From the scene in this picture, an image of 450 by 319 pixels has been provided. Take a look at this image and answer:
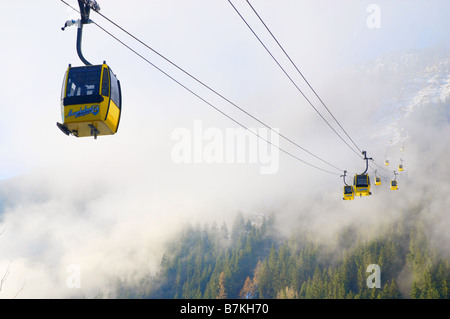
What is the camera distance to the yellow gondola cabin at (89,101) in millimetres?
15352

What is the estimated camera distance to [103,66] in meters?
15.9

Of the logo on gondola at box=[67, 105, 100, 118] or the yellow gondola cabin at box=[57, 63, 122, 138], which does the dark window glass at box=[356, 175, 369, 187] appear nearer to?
the yellow gondola cabin at box=[57, 63, 122, 138]

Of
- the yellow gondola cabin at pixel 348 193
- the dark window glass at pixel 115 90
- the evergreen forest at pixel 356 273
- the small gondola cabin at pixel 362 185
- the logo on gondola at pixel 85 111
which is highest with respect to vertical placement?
the dark window glass at pixel 115 90

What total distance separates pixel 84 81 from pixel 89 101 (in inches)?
37.5

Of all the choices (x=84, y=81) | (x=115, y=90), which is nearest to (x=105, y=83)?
(x=115, y=90)

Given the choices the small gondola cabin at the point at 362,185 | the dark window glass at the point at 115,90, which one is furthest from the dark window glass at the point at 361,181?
the dark window glass at the point at 115,90

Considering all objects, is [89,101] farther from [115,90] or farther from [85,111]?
[115,90]

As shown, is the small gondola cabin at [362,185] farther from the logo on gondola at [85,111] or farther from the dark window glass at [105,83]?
the logo on gondola at [85,111]

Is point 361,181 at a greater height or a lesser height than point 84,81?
lesser

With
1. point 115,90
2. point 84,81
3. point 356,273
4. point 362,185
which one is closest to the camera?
point 84,81

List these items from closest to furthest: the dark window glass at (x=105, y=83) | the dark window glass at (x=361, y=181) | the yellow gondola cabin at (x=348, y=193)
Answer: the dark window glass at (x=105, y=83) → the yellow gondola cabin at (x=348, y=193) → the dark window glass at (x=361, y=181)

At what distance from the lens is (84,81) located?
1584 cm
